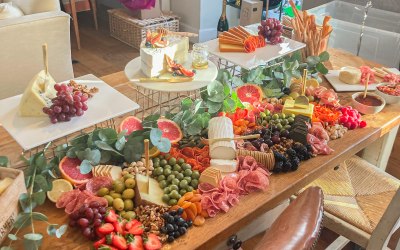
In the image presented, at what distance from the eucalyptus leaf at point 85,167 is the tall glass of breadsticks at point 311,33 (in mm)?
1309

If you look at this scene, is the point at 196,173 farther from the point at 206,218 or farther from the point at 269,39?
the point at 269,39

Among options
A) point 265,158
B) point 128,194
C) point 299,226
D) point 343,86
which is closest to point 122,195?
point 128,194

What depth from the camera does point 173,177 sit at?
4.05 ft

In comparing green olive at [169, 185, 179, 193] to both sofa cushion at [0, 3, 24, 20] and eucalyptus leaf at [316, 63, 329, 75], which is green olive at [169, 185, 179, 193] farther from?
sofa cushion at [0, 3, 24, 20]

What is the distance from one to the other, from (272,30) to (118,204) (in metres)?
1.21

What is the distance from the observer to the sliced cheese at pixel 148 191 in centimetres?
114

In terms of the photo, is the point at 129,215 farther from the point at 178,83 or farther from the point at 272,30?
the point at 272,30

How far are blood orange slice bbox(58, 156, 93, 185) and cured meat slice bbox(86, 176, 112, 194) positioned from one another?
27 millimetres

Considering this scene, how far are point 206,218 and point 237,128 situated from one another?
44 cm

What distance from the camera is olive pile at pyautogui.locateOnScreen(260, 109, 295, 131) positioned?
1.49m

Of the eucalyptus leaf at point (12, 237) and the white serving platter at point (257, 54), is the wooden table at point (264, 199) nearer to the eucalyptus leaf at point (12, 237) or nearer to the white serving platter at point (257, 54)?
the eucalyptus leaf at point (12, 237)

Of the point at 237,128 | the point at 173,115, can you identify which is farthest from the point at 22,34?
the point at 237,128

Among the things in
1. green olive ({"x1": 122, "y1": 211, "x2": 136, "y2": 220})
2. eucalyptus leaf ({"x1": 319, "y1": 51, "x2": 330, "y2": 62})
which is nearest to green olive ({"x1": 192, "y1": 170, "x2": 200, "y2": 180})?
green olive ({"x1": 122, "y1": 211, "x2": 136, "y2": 220})

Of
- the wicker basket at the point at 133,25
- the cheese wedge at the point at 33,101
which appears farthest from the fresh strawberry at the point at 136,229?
the wicker basket at the point at 133,25
